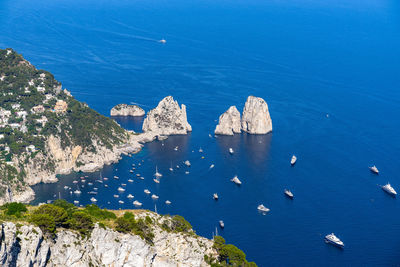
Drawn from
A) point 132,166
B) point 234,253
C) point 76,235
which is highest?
point 76,235

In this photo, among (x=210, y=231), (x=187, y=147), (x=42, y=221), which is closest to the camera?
(x=42, y=221)

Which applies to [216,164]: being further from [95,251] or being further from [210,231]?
[95,251]

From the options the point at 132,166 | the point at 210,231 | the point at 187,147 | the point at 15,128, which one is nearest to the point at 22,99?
the point at 15,128

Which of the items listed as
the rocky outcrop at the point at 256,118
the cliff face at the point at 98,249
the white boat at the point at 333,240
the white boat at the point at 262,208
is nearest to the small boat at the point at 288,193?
the white boat at the point at 262,208

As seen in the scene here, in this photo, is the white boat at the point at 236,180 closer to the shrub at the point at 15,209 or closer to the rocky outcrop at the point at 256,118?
the rocky outcrop at the point at 256,118

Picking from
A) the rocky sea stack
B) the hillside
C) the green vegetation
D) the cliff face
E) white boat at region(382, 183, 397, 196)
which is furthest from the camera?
the rocky sea stack

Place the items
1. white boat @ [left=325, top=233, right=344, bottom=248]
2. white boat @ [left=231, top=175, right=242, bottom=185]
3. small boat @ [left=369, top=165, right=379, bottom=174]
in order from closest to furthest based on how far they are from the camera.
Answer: white boat @ [left=325, top=233, right=344, bottom=248], white boat @ [left=231, top=175, right=242, bottom=185], small boat @ [left=369, top=165, right=379, bottom=174]

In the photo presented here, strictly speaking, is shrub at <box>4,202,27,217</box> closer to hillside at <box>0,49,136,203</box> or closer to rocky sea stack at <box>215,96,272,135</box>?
hillside at <box>0,49,136,203</box>

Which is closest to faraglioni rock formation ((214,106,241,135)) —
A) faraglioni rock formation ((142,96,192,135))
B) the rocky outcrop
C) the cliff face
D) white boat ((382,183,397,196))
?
the rocky outcrop
